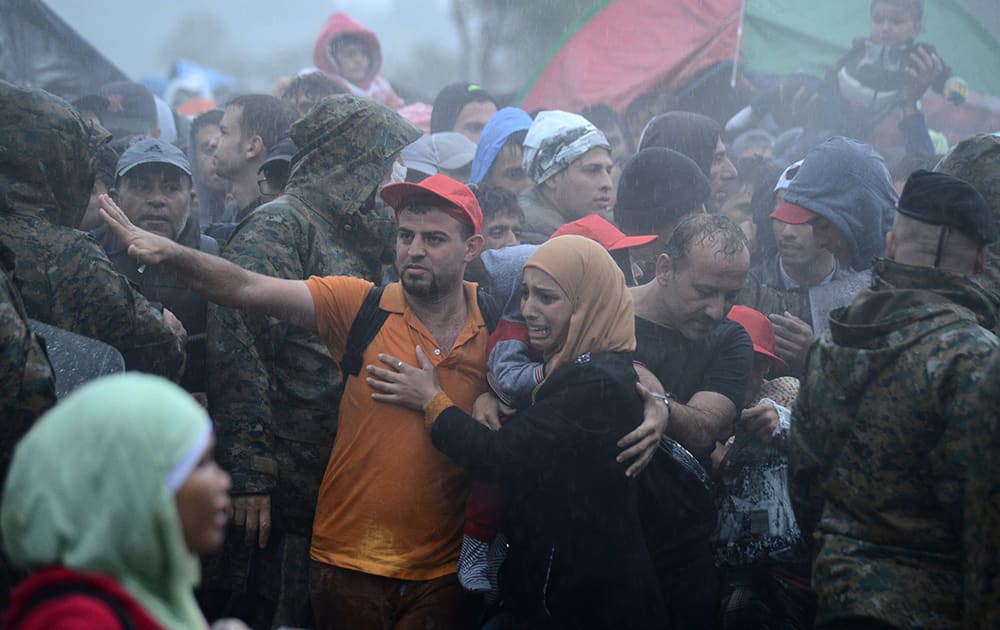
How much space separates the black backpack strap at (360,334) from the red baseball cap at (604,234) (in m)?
1.24

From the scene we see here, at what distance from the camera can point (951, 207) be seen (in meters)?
3.20

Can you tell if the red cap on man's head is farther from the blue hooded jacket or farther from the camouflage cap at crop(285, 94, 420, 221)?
the blue hooded jacket

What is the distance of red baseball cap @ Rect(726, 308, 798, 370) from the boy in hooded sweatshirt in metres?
6.34

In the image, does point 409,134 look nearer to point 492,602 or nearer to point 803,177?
point 803,177

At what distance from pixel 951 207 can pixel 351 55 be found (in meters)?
7.77

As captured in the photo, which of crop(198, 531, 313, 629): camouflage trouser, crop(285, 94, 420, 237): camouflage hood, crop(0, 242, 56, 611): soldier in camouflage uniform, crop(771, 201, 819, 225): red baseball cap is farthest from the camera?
crop(771, 201, 819, 225): red baseball cap

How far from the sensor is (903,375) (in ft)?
9.61

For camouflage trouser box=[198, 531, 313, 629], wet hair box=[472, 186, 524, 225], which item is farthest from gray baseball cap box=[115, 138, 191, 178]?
camouflage trouser box=[198, 531, 313, 629]

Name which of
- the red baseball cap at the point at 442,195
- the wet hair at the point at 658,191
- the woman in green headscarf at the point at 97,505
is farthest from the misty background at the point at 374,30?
the woman in green headscarf at the point at 97,505

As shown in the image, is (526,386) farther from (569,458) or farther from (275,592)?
(275,592)

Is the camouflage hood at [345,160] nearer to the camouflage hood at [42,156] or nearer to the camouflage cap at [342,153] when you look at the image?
the camouflage cap at [342,153]

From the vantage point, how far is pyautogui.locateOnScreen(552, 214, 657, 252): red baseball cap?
179 inches

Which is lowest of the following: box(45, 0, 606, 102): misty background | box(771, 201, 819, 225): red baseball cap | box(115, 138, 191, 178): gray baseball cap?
box(45, 0, 606, 102): misty background

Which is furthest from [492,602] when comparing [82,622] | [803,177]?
[803,177]
